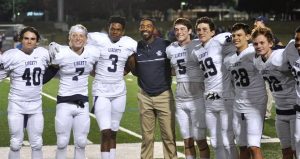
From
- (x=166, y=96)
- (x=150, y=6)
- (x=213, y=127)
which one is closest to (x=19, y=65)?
(x=166, y=96)

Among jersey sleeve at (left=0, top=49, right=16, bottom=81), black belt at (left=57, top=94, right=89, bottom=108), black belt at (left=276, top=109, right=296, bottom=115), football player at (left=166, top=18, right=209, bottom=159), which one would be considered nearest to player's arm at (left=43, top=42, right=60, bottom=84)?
black belt at (left=57, top=94, right=89, bottom=108)

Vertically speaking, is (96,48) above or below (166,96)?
above

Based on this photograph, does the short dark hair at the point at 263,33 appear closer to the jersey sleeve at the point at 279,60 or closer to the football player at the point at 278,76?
the football player at the point at 278,76

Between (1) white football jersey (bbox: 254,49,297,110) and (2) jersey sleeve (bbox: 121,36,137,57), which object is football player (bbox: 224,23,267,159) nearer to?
(1) white football jersey (bbox: 254,49,297,110)

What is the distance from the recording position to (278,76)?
6.82 m

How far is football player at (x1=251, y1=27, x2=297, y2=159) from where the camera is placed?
678 cm

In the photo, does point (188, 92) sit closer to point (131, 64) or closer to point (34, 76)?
point (131, 64)

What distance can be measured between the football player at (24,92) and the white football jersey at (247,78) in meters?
2.34

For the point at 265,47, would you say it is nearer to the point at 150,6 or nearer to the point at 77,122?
the point at 77,122

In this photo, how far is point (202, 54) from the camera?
7.49 metres

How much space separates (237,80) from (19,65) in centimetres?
258

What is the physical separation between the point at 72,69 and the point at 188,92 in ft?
4.81

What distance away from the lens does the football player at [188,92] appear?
7.73 meters

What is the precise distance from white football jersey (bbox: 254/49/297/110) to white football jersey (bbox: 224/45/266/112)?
0.46 feet
